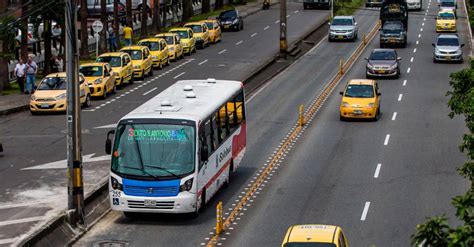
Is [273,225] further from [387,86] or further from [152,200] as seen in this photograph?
[387,86]

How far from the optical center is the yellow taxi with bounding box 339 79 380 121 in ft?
150

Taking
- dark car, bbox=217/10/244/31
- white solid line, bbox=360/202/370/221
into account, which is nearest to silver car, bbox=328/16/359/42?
dark car, bbox=217/10/244/31

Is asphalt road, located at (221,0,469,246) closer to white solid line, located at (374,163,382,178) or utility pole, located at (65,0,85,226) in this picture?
white solid line, located at (374,163,382,178)

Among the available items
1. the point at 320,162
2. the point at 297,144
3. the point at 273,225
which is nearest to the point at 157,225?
the point at 273,225

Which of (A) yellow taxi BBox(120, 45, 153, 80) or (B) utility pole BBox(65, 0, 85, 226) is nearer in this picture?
(B) utility pole BBox(65, 0, 85, 226)

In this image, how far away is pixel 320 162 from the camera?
37219mm

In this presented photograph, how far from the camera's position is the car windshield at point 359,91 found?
46656mm

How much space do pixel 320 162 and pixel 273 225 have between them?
893 centimetres

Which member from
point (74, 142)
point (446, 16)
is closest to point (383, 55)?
point (446, 16)

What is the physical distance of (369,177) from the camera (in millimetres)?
34844

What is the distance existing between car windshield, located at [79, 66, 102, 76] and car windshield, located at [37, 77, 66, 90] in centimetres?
386

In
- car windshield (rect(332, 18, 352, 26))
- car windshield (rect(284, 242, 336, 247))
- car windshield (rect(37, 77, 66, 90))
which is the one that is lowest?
car windshield (rect(332, 18, 352, 26))

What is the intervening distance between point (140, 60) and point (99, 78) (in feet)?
21.9

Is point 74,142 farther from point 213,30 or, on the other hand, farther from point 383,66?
point 213,30
